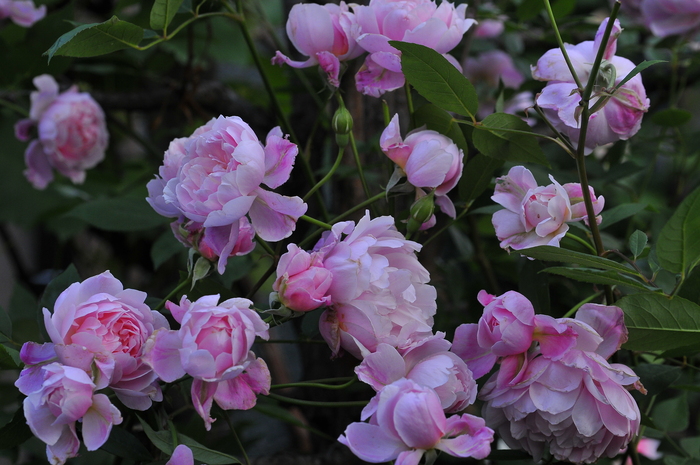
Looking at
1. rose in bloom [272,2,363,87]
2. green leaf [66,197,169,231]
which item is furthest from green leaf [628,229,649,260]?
green leaf [66,197,169,231]

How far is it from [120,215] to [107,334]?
32 cm

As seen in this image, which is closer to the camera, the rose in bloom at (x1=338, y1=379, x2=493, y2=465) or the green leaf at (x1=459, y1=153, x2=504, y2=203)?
the rose in bloom at (x1=338, y1=379, x2=493, y2=465)

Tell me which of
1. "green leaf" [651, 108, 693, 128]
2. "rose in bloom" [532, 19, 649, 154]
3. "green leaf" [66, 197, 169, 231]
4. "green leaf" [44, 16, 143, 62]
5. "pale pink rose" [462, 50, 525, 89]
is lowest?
"pale pink rose" [462, 50, 525, 89]

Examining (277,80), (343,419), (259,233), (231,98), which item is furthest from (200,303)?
(277,80)

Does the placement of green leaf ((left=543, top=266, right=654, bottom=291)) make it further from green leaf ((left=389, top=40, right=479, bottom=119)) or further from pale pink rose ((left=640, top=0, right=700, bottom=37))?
pale pink rose ((left=640, top=0, right=700, bottom=37))

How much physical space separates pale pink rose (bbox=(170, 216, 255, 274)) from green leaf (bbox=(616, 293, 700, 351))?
9.3 inches

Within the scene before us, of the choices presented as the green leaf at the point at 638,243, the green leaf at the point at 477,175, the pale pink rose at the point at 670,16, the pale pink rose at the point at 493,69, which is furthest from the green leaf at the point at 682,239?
the pale pink rose at the point at 493,69

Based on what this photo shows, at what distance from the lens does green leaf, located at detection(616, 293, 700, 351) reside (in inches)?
14.7

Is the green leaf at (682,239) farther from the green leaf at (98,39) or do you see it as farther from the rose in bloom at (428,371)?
the green leaf at (98,39)

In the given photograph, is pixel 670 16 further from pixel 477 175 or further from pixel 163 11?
pixel 163 11

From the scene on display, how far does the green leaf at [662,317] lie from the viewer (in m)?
0.37

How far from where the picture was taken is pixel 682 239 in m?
0.39

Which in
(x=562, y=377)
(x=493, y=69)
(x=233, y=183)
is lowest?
(x=493, y=69)

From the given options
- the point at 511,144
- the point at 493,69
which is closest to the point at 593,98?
the point at 511,144
